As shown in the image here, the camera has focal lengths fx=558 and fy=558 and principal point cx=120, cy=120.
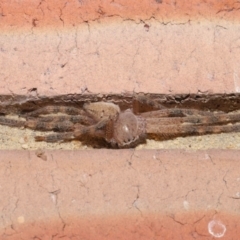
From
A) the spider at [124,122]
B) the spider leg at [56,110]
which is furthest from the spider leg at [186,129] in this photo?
the spider leg at [56,110]

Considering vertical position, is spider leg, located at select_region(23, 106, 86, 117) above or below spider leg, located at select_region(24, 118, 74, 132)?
above

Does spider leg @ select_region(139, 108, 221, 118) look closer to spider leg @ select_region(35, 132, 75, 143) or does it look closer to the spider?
the spider

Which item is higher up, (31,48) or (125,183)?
(31,48)

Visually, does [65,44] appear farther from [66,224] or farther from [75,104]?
[66,224]

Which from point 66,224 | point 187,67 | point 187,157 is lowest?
point 66,224

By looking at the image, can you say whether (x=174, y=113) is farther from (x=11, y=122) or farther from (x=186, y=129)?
(x=11, y=122)

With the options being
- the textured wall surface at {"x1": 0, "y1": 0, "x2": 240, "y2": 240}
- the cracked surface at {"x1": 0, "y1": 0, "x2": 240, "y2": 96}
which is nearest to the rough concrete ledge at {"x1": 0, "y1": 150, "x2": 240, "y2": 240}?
the textured wall surface at {"x1": 0, "y1": 0, "x2": 240, "y2": 240}

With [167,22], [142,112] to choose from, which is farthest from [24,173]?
[167,22]
